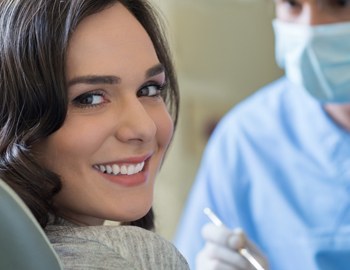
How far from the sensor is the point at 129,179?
0.87 m

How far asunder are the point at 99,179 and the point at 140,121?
0.27 feet

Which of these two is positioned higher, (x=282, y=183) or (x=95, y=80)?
(x=95, y=80)

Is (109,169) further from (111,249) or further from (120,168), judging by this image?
(111,249)

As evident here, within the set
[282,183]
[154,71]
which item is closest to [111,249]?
[154,71]

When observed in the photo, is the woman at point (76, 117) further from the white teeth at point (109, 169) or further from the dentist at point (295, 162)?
the dentist at point (295, 162)

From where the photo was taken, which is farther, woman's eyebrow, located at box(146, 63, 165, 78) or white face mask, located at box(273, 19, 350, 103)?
white face mask, located at box(273, 19, 350, 103)

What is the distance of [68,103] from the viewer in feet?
2.71

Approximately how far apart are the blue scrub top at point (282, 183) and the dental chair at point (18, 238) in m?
1.07

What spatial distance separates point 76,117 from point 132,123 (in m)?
0.06

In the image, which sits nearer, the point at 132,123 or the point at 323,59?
the point at 132,123

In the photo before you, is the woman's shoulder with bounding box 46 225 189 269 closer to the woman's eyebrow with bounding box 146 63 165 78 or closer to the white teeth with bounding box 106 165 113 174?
the white teeth with bounding box 106 165 113 174

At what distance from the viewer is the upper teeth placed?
0.86m

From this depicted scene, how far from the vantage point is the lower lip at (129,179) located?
860mm

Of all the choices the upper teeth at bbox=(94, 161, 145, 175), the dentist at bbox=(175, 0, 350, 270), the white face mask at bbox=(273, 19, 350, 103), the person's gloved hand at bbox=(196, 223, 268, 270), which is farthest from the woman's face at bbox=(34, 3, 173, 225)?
the white face mask at bbox=(273, 19, 350, 103)
